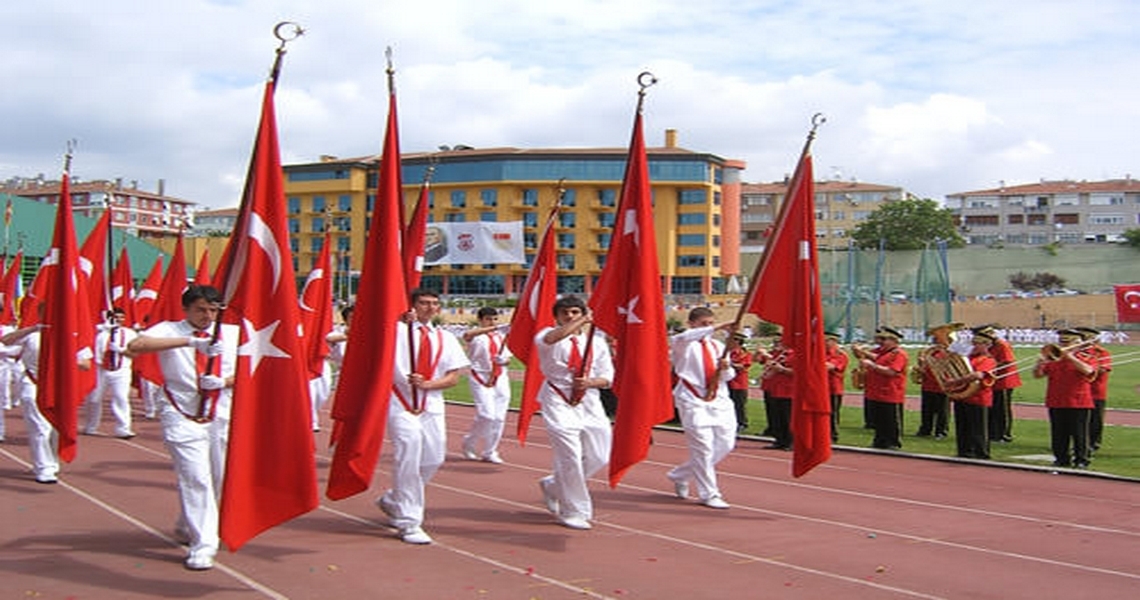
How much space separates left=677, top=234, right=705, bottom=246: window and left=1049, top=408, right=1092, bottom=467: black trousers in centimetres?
7336

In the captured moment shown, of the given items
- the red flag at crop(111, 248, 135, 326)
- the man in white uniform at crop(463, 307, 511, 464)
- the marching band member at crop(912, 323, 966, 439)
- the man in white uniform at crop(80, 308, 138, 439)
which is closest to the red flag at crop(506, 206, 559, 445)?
the man in white uniform at crop(463, 307, 511, 464)

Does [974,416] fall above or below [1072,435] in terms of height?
above

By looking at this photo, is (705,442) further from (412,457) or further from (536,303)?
(412,457)

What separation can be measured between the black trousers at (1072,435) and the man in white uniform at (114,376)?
1275 cm

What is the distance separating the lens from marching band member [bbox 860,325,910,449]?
15508 mm

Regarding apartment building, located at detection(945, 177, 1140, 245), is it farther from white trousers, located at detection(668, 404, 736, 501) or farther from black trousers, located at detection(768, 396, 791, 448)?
white trousers, located at detection(668, 404, 736, 501)

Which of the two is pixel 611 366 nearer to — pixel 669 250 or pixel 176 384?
pixel 176 384

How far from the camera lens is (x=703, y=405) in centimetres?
1068

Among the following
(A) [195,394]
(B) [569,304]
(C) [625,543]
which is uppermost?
(B) [569,304]

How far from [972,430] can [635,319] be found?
7202 mm

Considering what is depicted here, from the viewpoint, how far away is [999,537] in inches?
365

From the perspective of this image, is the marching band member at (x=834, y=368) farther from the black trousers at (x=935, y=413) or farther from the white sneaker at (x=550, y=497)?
the white sneaker at (x=550, y=497)

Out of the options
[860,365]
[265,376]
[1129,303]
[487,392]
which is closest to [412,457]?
[265,376]

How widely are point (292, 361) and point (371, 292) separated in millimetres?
980
